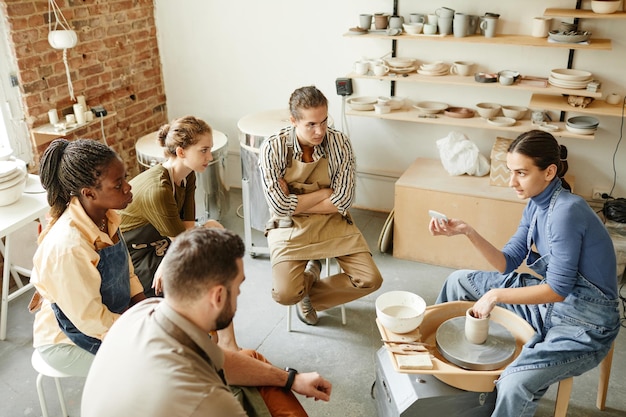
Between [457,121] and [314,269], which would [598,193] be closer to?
[457,121]

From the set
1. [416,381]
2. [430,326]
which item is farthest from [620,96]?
[416,381]

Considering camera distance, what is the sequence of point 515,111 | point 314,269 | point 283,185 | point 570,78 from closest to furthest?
point 283,185, point 314,269, point 570,78, point 515,111

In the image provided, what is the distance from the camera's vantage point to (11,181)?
2.86 meters

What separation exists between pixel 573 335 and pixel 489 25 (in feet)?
6.71

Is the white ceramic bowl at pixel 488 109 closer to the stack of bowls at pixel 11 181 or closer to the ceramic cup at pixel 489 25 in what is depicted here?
the ceramic cup at pixel 489 25

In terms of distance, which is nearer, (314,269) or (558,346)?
(558,346)

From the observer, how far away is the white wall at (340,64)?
3.55 metres

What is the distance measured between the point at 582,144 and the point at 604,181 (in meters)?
0.28

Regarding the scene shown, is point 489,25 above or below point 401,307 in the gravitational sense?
above

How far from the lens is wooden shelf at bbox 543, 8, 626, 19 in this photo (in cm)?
313

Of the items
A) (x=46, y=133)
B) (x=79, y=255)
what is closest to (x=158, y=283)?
(x=79, y=255)

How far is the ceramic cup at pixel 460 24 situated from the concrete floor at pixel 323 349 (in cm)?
131

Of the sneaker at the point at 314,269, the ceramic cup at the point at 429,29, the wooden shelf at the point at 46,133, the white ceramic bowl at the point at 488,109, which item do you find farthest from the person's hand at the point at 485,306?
the wooden shelf at the point at 46,133

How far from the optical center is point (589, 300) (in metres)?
2.12
